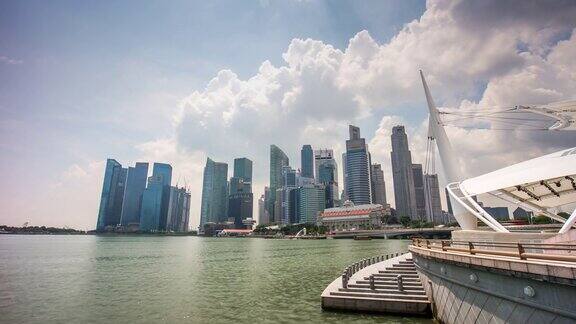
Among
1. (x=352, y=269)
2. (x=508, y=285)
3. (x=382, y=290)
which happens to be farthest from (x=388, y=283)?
(x=508, y=285)

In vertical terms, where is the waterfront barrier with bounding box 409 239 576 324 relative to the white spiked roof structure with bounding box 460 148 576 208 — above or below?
below

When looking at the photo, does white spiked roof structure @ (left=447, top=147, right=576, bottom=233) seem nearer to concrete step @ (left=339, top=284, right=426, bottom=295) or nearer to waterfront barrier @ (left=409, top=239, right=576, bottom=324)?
waterfront barrier @ (left=409, top=239, right=576, bottom=324)

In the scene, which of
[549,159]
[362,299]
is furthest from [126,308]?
[549,159]

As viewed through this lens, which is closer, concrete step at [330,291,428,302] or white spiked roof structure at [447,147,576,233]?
white spiked roof structure at [447,147,576,233]

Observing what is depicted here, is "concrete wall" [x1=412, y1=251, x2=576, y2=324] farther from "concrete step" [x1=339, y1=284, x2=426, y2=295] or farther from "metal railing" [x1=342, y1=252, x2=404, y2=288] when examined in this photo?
"metal railing" [x1=342, y1=252, x2=404, y2=288]

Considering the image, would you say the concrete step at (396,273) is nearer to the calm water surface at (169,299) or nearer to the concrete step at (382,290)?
the concrete step at (382,290)

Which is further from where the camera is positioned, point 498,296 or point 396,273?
point 396,273

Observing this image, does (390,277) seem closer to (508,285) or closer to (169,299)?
(508,285)

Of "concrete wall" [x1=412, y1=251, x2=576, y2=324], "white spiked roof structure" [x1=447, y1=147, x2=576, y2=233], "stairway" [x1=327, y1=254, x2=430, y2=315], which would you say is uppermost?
"white spiked roof structure" [x1=447, y1=147, x2=576, y2=233]

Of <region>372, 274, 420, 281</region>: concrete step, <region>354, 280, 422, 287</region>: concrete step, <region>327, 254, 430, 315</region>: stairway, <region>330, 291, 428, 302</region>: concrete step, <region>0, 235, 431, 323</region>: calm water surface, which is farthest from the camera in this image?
<region>372, 274, 420, 281</region>: concrete step

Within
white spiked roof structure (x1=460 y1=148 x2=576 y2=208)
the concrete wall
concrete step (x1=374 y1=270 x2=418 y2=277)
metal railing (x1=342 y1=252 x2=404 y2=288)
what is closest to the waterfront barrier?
the concrete wall

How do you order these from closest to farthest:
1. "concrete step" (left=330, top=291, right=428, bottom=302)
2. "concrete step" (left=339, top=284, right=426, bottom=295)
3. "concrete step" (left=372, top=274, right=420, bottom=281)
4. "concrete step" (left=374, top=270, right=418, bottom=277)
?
1. "concrete step" (left=330, top=291, right=428, bottom=302)
2. "concrete step" (left=339, top=284, right=426, bottom=295)
3. "concrete step" (left=372, top=274, right=420, bottom=281)
4. "concrete step" (left=374, top=270, right=418, bottom=277)

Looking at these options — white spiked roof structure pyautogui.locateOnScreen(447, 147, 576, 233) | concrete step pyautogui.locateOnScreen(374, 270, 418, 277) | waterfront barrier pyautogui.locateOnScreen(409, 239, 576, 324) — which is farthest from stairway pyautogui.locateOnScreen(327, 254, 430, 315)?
white spiked roof structure pyautogui.locateOnScreen(447, 147, 576, 233)

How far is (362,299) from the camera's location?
21672 millimetres
